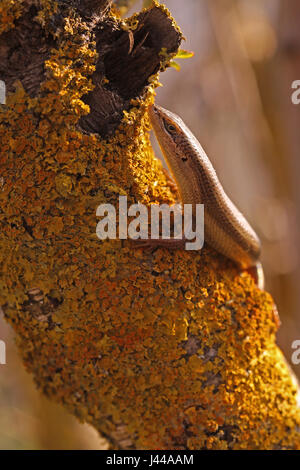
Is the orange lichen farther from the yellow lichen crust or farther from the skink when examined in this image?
the skink

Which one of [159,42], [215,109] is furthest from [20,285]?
[215,109]

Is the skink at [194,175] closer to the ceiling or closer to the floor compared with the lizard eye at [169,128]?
closer to the floor

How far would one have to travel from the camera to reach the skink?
1496 millimetres

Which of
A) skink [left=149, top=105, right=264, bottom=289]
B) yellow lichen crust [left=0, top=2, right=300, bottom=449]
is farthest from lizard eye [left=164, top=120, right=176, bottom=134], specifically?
yellow lichen crust [left=0, top=2, right=300, bottom=449]

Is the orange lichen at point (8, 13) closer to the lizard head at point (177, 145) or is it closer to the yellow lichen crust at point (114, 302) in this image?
the yellow lichen crust at point (114, 302)

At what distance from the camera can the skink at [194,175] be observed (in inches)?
58.9

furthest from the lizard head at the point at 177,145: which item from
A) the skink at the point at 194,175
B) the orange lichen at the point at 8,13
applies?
the orange lichen at the point at 8,13

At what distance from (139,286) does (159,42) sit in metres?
0.71

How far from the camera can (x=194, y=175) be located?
59.7 inches

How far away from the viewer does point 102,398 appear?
132 centimetres

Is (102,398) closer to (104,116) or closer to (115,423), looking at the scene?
(115,423)

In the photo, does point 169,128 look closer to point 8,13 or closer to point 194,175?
point 194,175

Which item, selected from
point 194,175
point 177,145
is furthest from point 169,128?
point 194,175

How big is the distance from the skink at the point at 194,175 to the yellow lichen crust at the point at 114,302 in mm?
89
